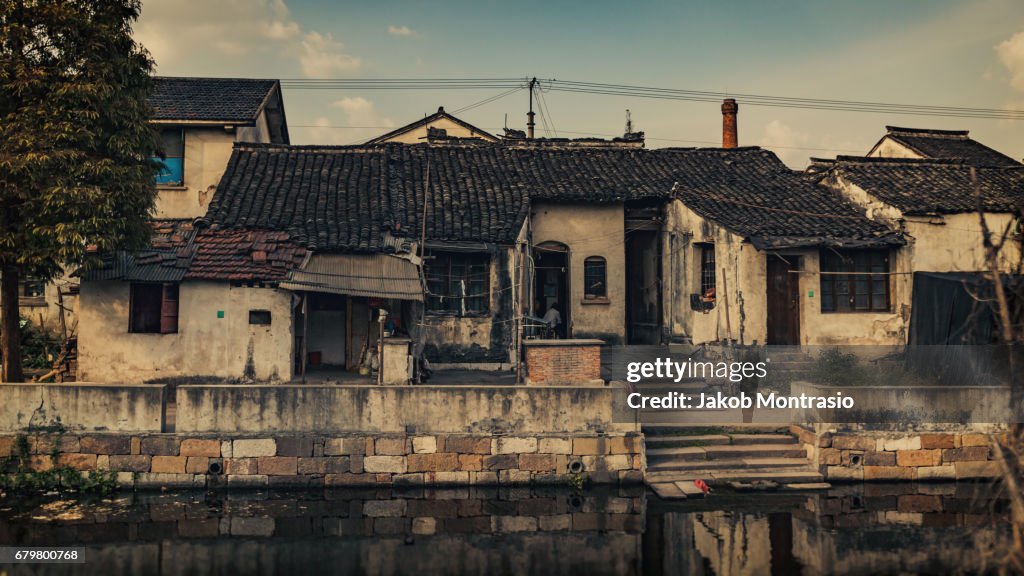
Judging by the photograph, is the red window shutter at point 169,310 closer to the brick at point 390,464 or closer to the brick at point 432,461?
the brick at point 390,464

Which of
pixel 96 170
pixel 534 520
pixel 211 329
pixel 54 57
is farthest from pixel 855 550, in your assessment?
pixel 54 57

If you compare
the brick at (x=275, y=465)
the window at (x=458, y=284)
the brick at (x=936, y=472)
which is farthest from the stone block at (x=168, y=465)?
the brick at (x=936, y=472)

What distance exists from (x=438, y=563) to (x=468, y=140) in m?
15.6

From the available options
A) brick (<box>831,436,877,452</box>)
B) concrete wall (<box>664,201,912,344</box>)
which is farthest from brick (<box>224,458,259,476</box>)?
concrete wall (<box>664,201,912,344</box>)

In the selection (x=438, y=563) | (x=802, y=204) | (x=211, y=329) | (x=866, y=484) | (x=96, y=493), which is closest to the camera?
(x=438, y=563)

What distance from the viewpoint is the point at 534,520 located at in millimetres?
11883

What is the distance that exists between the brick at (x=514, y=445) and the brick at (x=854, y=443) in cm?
569

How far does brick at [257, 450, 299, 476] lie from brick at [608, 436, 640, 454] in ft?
18.7

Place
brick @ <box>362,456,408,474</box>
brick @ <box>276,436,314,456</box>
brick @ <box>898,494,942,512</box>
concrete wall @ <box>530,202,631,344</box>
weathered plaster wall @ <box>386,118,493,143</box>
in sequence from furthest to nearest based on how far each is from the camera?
1. weathered plaster wall @ <box>386,118,493,143</box>
2. concrete wall @ <box>530,202,631,344</box>
3. brick @ <box>362,456,408,474</box>
4. brick @ <box>276,436,314,456</box>
5. brick @ <box>898,494,942,512</box>

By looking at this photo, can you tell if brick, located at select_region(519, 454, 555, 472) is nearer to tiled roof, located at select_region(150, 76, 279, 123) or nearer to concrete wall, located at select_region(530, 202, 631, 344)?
concrete wall, located at select_region(530, 202, 631, 344)

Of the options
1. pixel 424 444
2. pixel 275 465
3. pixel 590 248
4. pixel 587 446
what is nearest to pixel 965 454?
pixel 587 446

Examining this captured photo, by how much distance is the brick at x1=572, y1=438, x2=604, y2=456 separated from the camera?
13391mm

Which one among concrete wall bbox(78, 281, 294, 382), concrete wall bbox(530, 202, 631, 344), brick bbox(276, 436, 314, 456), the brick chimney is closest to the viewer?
brick bbox(276, 436, 314, 456)

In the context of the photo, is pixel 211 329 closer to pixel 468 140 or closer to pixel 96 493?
pixel 96 493
